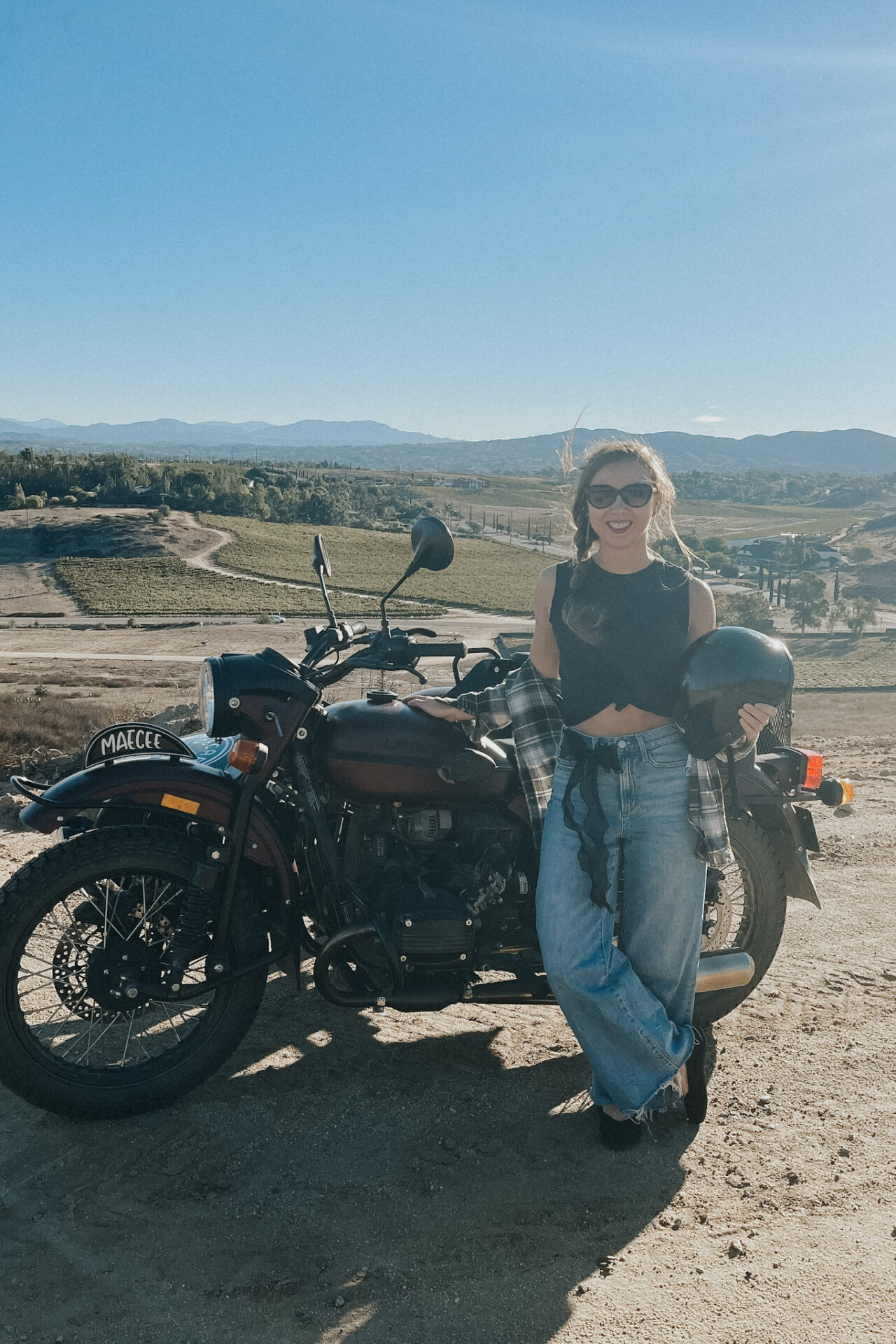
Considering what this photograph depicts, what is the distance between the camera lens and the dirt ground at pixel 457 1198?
2.67 meters

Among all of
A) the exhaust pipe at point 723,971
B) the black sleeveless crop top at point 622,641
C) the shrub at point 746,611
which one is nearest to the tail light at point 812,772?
the exhaust pipe at point 723,971

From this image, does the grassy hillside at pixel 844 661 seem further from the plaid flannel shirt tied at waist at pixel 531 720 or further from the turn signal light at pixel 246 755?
the turn signal light at pixel 246 755

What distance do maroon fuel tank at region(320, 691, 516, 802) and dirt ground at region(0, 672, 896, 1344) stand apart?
1.21 m

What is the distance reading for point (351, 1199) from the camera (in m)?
3.14

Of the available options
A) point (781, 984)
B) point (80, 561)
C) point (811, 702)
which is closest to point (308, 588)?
point (80, 561)

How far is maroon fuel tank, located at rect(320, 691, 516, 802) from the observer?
11.5 feet

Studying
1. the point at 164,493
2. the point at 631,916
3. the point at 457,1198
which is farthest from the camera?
the point at 164,493

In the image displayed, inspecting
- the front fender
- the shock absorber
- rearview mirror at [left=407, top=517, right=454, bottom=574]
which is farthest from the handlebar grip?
the shock absorber

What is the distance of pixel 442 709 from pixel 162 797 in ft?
3.43

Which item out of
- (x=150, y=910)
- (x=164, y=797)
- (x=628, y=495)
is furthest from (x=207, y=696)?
(x=628, y=495)

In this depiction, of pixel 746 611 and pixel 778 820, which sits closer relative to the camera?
pixel 778 820

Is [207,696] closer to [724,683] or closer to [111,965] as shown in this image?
[111,965]

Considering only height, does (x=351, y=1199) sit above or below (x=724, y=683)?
below

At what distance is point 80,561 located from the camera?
7075 centimetres
